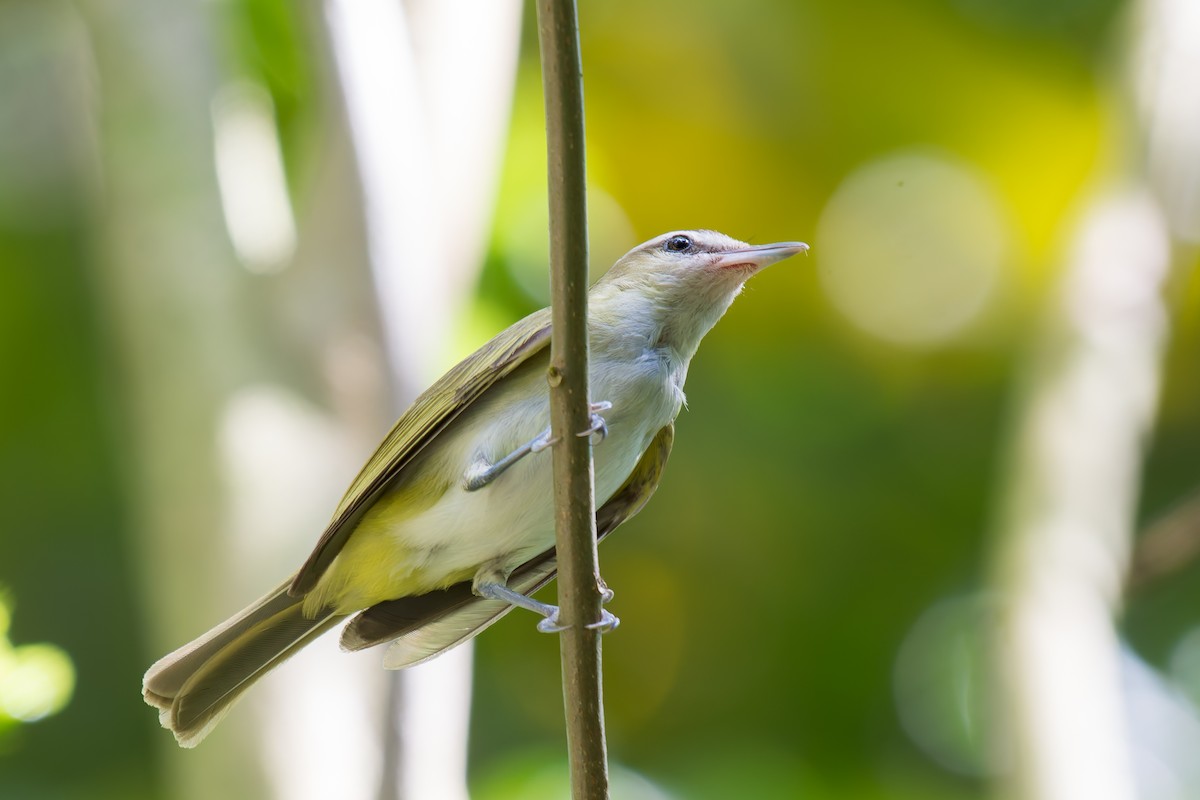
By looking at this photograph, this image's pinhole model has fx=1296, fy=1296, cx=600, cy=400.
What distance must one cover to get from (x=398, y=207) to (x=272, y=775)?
182cm

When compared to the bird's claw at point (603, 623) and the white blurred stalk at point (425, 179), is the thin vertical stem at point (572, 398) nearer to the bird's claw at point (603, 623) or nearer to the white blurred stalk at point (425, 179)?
the bird's claw at point (603, 623)

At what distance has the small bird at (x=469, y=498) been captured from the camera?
2902mm

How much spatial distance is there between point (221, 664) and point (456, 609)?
1.88 ft

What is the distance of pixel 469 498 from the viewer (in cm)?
296

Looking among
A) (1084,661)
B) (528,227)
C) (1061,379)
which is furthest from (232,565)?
(1061,379)

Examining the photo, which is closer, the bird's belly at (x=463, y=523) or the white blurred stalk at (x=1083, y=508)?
the bird's belly at (x=463, y=523)

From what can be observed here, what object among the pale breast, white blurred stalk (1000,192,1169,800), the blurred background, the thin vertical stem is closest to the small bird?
the pale breast

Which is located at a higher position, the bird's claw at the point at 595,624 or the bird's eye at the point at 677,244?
the bird's eye at the point at 677,244

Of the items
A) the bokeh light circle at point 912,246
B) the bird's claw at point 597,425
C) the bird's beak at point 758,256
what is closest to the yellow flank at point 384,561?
the bird's claw at point 597,425

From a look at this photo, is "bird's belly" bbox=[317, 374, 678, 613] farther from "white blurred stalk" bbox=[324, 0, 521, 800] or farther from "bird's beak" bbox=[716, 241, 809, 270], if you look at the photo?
"white blurred stalk" bbox=[324, 0, 521, 800]

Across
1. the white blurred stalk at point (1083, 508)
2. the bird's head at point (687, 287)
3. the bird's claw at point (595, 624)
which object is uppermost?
the bird's head at point (687, 287)

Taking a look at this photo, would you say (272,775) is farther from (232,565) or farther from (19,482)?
(19,482)

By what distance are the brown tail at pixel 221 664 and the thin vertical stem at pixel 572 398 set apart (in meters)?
1.09

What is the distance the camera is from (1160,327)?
17.2ft
